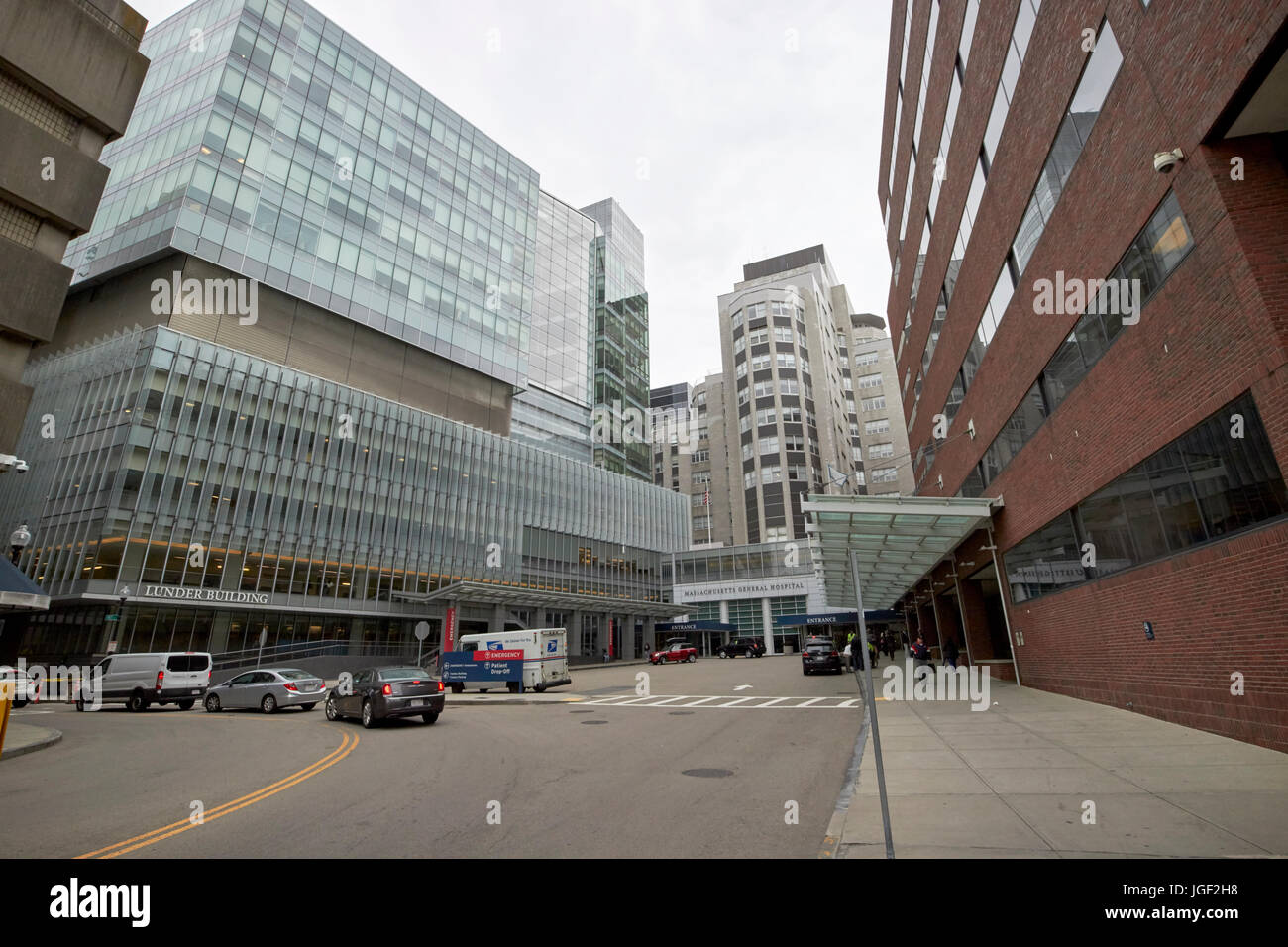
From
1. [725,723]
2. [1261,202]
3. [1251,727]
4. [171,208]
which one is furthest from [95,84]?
[171,208]

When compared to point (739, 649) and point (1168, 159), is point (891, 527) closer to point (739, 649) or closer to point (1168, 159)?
point (1168, 159)

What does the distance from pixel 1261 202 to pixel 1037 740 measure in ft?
27.9

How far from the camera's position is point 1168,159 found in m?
8.95

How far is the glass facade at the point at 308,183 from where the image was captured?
44.2m

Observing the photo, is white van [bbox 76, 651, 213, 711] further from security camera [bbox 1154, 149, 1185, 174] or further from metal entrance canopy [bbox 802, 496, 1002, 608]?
security camera [bbox 1154, 149, 1185, 174]

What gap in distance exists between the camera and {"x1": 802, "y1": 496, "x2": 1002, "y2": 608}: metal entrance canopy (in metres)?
16.5

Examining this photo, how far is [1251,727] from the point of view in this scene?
343 inches

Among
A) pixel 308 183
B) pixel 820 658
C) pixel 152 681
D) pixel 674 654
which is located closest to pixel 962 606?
pixel 820 658

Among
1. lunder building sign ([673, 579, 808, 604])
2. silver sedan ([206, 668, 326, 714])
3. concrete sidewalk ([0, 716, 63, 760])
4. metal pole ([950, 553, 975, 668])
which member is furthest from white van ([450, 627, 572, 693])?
lunder building sign ([673, 579, 808, 604])

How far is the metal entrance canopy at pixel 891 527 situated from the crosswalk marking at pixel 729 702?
4.11 metres

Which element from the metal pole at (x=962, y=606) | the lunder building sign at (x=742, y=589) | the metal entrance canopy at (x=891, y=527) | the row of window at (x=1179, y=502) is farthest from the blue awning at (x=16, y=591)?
the lunder building sign at (x=742, y=589)

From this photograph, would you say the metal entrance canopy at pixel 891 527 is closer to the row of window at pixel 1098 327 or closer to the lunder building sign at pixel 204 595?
the row of window at pixel 1098 327

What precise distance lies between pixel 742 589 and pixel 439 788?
199 feet
